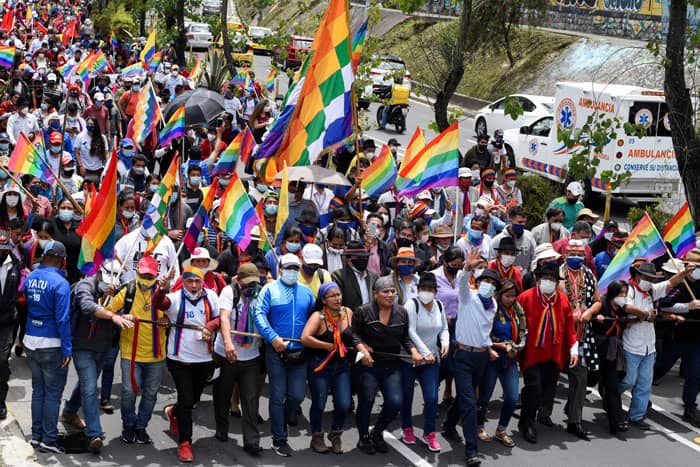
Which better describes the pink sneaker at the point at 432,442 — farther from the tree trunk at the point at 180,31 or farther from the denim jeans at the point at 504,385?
the tree trunk at the point at 180,31

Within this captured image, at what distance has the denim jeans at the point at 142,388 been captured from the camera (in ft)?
28.1

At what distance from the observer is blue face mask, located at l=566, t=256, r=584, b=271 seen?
979 centimetres

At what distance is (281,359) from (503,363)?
6.43 feet

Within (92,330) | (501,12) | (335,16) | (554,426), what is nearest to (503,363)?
(554,426)

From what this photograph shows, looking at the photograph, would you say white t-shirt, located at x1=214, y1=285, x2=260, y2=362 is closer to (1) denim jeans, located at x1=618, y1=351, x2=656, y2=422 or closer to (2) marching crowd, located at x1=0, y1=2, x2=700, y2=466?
(2) marching crowd, located at x1=0, y1=2, x2=700, y2=466

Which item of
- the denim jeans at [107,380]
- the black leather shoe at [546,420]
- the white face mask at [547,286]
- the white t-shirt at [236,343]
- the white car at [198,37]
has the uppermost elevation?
the white car at [198,37]

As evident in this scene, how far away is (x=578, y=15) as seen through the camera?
1497 inches

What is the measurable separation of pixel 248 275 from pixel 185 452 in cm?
153

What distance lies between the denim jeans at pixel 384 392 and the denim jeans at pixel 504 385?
0.81m

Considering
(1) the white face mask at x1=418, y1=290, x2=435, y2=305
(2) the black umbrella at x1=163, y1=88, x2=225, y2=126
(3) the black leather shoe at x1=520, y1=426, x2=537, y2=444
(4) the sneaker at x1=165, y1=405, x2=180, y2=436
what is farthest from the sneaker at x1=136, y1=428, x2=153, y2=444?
(2) the black umbrella at x1=163, y1=88, x2=225, y2=126

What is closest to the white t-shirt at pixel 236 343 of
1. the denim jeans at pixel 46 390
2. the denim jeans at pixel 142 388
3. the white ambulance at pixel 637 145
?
the denim jeans at pixel 142 388

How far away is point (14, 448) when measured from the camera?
8.27 meters

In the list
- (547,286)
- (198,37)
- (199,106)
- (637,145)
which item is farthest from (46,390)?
(198,37)

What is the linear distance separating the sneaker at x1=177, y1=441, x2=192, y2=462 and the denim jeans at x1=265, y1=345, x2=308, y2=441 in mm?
734
